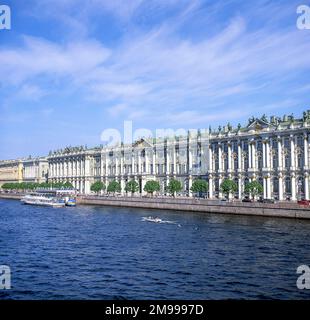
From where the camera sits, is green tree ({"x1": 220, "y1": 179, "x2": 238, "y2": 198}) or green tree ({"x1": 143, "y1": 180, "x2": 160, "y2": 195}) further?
green tree ({"x1": 143, "y1": 180, "x2": 160, "y2": 195})

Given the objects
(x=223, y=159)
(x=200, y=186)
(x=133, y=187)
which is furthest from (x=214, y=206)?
(x=133, y=187)

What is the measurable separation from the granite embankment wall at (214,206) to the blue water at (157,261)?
5563mm

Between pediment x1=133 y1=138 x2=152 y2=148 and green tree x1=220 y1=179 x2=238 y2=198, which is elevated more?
pediment x1=133 y1=138 x2=152 y2=148

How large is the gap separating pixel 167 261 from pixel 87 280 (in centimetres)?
497

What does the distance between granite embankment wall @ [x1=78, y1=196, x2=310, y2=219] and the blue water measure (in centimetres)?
555

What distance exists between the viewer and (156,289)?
16.3 meters

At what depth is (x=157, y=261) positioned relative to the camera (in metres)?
21.3

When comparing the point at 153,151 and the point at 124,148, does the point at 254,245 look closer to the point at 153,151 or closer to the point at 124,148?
the point at 153,151

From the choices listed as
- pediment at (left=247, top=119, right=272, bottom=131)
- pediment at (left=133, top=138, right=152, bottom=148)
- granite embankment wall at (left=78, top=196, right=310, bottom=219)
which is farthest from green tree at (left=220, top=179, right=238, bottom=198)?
pediment at (left=133, top=138, right=152, bottom=148)

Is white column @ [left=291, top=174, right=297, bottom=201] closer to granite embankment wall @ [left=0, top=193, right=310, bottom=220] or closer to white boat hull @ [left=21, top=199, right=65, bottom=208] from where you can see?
granite embankment wall @ [left=0, top=193, right=310, bottom=220]

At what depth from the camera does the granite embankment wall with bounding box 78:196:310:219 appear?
40.2 m

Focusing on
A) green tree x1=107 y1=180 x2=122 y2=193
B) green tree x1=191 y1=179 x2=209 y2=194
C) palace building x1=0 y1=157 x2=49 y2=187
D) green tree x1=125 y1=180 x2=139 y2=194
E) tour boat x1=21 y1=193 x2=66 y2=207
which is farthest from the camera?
palace building x1=0 y1=157 x2=49 y2=187
